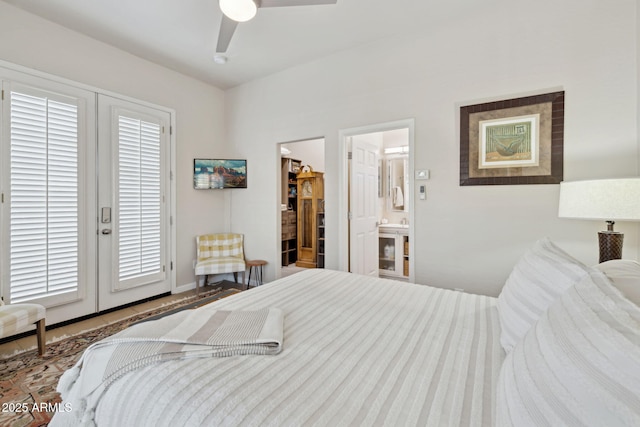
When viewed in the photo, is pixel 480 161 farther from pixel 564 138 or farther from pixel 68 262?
pixel 68 262

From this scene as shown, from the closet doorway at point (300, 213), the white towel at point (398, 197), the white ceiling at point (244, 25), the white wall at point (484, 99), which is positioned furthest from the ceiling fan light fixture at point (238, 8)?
the white towel at point (398, 197)

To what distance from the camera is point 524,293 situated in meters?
1.12

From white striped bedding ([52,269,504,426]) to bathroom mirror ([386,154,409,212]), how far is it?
3482mm

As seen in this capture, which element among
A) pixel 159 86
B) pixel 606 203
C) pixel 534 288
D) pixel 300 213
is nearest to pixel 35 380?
pixel 534 288

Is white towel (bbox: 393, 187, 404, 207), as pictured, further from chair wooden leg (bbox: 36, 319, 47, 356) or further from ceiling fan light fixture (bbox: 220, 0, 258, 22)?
chair wooden leg (bbox: 36, 319, 47, 356)

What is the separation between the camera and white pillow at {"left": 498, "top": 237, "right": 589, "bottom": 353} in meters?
0.97

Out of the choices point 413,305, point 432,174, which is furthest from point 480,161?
point 413,305

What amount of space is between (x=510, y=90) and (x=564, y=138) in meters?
0.59

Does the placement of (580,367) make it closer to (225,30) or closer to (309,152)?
(225,30)

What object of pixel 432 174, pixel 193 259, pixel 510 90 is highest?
pixel 510 90

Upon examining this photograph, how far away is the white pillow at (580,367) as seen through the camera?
44 centimetres

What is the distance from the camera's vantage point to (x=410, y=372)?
36.0 inches

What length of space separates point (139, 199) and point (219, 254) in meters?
1.26

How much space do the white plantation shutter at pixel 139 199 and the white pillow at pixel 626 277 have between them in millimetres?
3966
